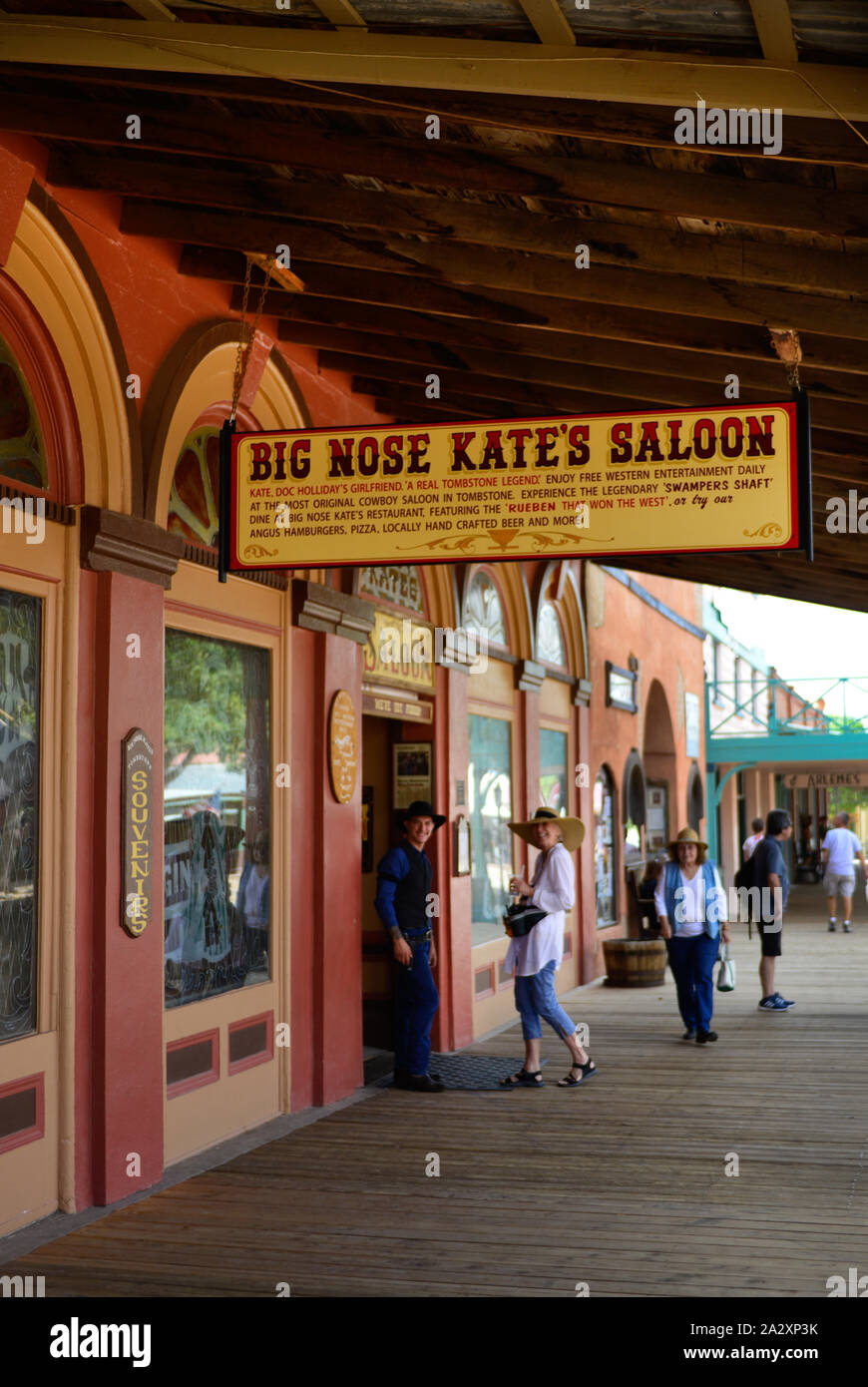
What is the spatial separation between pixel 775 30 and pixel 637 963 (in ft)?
34.9

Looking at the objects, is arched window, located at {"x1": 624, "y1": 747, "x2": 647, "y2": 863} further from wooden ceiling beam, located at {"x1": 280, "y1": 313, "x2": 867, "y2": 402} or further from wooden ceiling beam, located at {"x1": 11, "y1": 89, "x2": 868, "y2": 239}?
wooden ceiling beam, located at {"x1": 11, "y1": 89, "x2": 868, "y2": 239}

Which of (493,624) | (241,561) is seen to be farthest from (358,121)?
(493,624)

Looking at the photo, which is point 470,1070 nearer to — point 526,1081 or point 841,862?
point 526,1081

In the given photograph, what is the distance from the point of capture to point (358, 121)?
5.10 m

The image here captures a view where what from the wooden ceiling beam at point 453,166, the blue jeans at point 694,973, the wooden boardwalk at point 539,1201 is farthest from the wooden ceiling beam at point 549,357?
the blue jeans at point 694,973

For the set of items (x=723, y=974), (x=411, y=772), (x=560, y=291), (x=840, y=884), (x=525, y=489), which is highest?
(x=560, y=291)

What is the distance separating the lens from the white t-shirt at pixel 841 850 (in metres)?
18.6

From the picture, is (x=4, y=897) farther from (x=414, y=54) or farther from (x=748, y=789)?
(x=748, y=789)

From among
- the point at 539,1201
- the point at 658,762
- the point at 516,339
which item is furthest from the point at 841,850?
the point at 539,1201

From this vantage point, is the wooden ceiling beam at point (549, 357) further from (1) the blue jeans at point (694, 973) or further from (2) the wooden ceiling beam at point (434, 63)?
(1) the blue jeans at point (694, 973)

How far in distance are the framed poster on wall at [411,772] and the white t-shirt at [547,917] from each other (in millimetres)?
1628

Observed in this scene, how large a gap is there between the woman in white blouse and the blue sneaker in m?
3.52

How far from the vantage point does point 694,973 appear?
32.0ft
